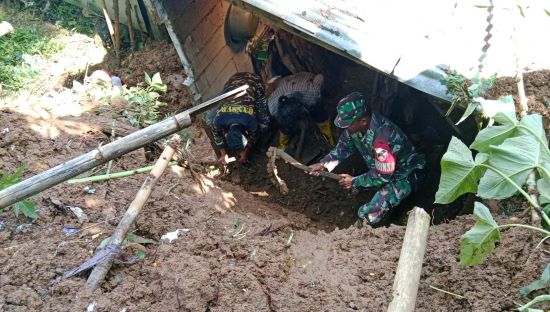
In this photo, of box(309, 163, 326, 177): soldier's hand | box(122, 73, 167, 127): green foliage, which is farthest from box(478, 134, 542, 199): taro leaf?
box(122, 73, 167, 127): green foliage

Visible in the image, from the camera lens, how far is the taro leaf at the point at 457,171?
2793mm

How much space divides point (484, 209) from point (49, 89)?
19.0ft

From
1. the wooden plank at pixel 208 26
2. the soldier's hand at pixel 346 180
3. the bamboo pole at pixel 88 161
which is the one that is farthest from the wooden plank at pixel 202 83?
the bamboo pole at pixel 88 161

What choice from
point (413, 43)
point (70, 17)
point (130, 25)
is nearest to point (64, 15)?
point (70, 17)

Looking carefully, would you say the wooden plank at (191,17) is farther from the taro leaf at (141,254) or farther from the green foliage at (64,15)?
the taro leaf at (141,254)

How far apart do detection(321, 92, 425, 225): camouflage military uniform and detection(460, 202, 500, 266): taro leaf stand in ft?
7.00

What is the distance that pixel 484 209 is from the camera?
2668 millimetres

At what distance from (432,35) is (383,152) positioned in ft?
3.96

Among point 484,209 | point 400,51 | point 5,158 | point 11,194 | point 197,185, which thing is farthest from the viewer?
point 197,185

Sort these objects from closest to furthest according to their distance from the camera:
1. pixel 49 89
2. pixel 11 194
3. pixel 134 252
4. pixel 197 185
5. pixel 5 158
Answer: pixel 11 194 < pixel 134 252 < pixel 5 158 < pixel 197 185 < pixel 49 89

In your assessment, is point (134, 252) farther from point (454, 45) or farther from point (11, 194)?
point (454, 45)

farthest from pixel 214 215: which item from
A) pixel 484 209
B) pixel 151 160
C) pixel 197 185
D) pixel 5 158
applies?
pixel 484 209

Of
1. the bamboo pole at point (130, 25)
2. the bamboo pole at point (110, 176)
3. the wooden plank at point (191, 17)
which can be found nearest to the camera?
the bamboo pole at point (110, 176)

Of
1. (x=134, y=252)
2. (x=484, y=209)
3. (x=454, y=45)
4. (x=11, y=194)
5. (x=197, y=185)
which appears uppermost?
(x=454, y=45)
